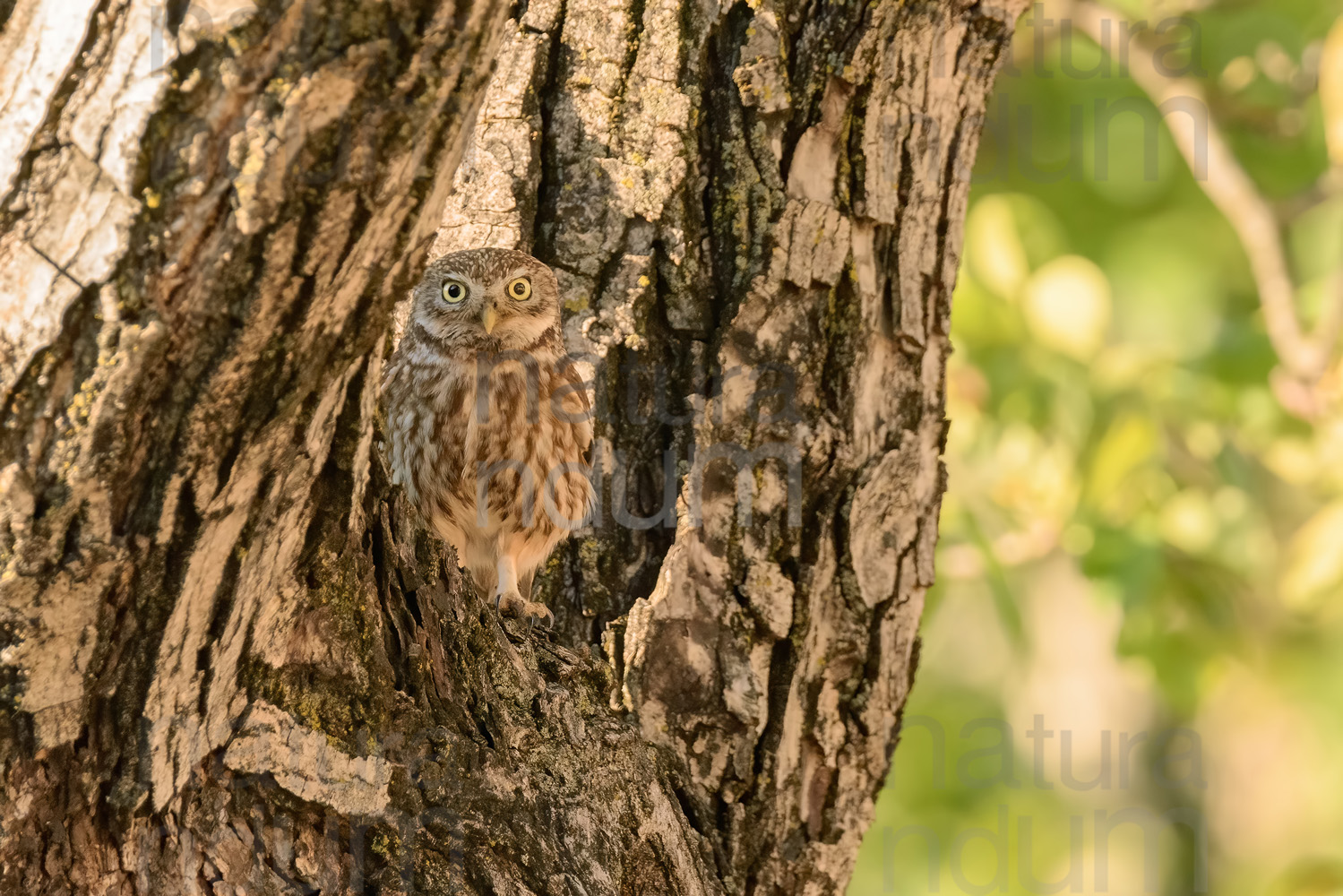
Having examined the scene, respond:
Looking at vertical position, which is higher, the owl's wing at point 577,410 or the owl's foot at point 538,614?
the owl's wing at point 577,410

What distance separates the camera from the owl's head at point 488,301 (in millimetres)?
2859

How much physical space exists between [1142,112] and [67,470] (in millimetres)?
6237

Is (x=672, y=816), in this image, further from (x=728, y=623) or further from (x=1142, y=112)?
(x=1142, y=112)

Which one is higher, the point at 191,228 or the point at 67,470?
the point at 191,228

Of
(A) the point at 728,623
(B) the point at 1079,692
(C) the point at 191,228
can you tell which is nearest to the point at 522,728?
(A) the point at 728,623

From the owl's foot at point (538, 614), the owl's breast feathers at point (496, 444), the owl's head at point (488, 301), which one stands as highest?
the owl's head at point (488, 301)

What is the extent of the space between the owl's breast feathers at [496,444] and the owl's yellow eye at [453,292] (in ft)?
0.66

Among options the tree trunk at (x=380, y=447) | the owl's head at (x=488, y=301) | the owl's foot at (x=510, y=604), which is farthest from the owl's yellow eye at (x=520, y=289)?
the owl's foot at (x=510, y=604)

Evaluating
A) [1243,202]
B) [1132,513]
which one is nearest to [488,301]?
[1132,513]

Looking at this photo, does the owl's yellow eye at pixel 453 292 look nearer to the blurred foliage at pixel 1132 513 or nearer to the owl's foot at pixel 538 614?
the owl's foot at pixel 538 614

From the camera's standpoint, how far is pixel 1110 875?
7.75m

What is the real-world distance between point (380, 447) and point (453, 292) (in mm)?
1426

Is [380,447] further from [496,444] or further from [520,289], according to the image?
[496,444]

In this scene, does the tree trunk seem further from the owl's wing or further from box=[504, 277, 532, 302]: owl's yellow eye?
the owl's wing
